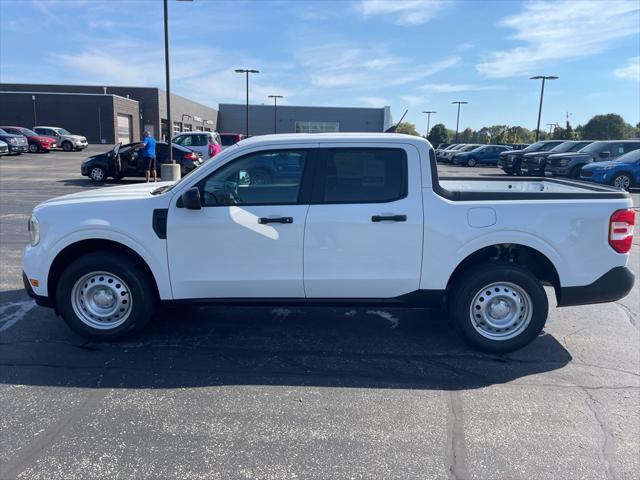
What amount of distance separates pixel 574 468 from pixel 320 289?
2.27 m

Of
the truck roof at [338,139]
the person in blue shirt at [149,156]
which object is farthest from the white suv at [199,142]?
the truck roof at [338,139]

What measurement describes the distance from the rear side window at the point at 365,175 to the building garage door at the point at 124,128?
53081 millimetres

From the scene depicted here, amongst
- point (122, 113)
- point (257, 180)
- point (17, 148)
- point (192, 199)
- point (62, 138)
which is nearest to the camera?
point (192, 199)

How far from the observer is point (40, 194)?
15.1 m

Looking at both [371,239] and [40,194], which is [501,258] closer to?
[371,239]

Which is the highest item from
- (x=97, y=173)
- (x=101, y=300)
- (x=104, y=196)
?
(x=104, y=196)

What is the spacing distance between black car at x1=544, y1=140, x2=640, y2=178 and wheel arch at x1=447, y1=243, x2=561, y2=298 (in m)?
18.5

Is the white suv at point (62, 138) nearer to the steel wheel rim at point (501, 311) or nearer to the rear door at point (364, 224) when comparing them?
the rear door at point (364, 224)

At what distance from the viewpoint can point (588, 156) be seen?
21.4 m

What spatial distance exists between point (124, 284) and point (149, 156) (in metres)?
14.0

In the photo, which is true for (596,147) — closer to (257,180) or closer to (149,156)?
(149,156)

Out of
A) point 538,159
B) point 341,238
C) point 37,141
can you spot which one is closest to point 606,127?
point 538,159

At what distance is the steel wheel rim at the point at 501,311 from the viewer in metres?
4.49

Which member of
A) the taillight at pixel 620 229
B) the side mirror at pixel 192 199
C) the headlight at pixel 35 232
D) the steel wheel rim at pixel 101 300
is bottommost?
the steel wheel rim at pixel 101 300
